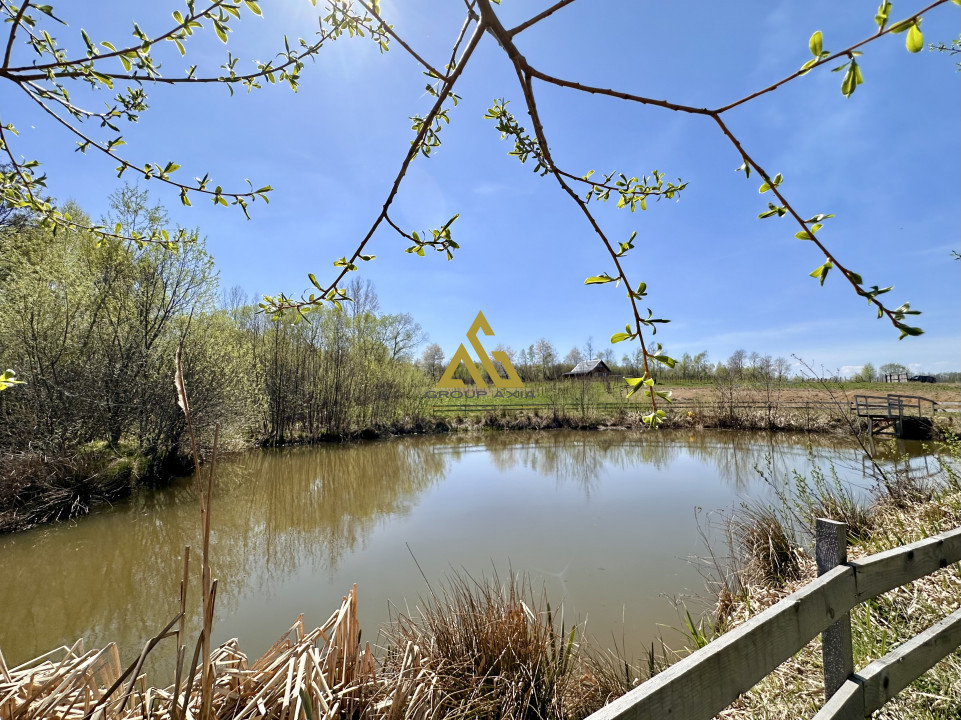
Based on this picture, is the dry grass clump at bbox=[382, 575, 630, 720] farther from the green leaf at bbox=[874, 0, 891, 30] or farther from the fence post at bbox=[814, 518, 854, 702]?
the green leaf at bbox=[874, 0, 891, 30]

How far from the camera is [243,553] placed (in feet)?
18.5

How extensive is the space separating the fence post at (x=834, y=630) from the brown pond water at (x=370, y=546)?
2231 mm

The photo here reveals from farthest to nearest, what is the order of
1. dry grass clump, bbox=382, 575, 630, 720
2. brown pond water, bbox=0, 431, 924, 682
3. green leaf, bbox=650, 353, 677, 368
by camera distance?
1. brown pond water, bbox=0, 431, 924, 682
2. dry grass clump, bbox=382, 575, 630, 720
3. green leaf, bbox=650, 353, 677, 368

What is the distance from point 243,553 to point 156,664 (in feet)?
7.80

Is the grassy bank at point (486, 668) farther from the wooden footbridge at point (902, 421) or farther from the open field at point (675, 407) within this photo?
the wooden footbridge at point (902, 421)

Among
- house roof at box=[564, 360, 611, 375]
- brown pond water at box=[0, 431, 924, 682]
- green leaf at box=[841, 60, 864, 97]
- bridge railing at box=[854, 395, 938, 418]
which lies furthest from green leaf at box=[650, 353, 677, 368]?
house roof at box=[564, 360, 611, 375]

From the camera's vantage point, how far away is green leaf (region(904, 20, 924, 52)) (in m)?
0.46

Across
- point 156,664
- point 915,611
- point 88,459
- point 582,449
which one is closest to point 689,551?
point 915,611

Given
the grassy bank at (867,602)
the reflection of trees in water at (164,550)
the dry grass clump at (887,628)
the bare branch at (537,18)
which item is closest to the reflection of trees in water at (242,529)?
the reflection of trees in water at (164,550)

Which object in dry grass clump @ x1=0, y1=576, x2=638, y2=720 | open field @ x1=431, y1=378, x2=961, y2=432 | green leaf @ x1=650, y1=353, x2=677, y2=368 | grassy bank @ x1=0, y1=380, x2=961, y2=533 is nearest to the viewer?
green leaf @ x1=650, y1=353, x2=677, y2=368

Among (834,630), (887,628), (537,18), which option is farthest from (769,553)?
(537,18)

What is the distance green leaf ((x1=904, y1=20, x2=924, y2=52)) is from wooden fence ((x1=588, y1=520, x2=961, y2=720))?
95cm

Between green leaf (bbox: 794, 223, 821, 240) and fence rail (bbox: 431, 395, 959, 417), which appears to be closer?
green leaf (bbox: 794, 223, 821, 240)

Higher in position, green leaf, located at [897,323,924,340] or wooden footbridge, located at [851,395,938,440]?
green leaf, located at [897,323,924,340]
